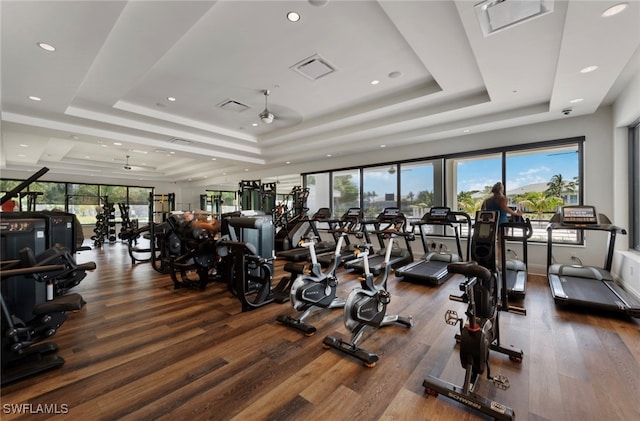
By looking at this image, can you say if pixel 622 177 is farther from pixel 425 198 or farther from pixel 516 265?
pixel 425 198

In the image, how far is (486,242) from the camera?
9.37ft

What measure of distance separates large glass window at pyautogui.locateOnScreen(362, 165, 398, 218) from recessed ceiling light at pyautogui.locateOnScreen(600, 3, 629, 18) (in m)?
5.34

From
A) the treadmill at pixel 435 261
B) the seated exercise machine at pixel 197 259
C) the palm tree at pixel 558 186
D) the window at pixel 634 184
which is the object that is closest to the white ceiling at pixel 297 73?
the window at pixel 634 184

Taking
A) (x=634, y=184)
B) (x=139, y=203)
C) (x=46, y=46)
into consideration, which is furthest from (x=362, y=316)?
(x=139, y=203)

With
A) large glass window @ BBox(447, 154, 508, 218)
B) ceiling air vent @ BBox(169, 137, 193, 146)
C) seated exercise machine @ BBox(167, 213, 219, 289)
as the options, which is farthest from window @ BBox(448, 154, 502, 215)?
ceiling air vent @ BBox(169, 137, 193, 146)

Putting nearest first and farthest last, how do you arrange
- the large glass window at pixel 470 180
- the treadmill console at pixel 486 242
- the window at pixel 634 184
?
the treadmill console at pixel 486 242 → the window at pixel 634 184 → the large glass window at pixel 470 180

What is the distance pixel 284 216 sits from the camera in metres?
8.38

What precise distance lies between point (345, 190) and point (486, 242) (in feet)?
20.2

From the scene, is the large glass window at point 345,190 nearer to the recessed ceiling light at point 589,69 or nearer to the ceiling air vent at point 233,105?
the ceiling air vent at point 233,105

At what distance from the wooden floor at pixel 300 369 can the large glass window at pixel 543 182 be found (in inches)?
124

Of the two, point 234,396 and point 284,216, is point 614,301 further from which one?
point 284,216

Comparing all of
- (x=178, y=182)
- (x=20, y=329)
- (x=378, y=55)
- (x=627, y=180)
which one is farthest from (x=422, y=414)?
(x=178, y=182)

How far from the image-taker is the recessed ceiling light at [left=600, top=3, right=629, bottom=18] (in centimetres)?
205

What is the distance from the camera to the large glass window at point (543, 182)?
209 inches
